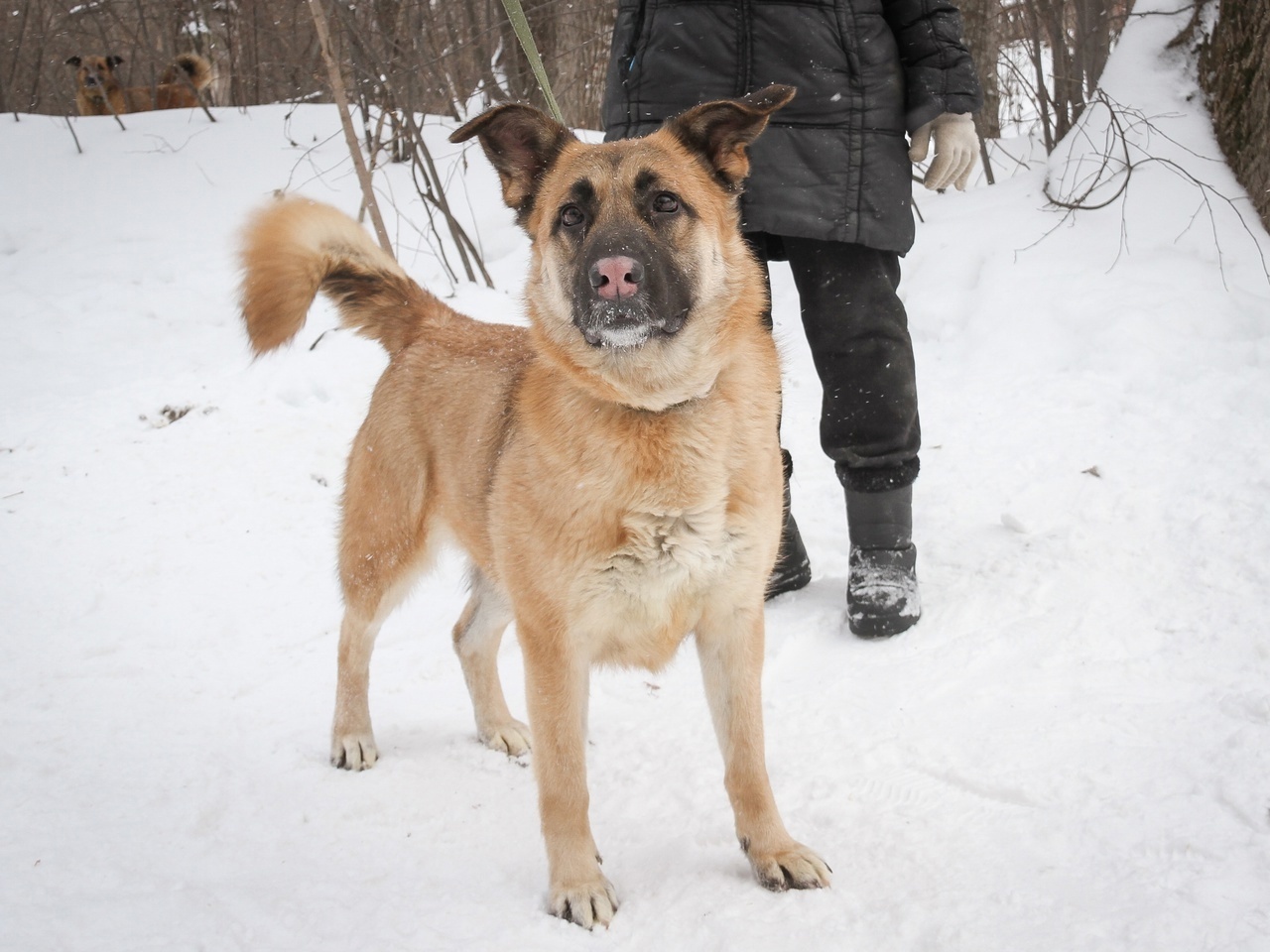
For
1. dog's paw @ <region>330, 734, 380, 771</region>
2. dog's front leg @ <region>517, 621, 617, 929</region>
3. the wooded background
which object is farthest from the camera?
the wooded background

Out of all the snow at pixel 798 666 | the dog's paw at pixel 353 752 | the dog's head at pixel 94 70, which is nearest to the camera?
the snow at pixel 798 666

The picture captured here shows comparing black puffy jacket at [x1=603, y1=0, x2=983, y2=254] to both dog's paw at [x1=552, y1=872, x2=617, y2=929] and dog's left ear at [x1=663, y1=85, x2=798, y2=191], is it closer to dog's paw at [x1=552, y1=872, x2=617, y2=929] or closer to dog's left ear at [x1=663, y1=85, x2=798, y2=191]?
dog's left ear at [x1=663, y1=85, x2=798, y2=191]

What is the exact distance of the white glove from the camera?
294cm

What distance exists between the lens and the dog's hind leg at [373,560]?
2.79 m

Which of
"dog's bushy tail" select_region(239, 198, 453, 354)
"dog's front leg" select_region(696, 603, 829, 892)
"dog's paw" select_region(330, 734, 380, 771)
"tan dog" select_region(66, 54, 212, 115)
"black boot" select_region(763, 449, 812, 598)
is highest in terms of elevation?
"tan dog" select_region(66, 54, 212, 115)

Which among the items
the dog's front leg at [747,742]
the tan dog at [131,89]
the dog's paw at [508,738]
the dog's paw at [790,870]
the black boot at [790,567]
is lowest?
the dog's paw at [508,738]

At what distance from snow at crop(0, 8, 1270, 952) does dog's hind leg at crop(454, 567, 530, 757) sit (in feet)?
0.37

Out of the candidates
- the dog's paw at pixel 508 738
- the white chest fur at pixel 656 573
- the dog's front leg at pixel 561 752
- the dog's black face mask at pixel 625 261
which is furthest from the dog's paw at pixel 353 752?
the dog's black face mask at pixel 625 261

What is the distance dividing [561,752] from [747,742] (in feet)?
1.45

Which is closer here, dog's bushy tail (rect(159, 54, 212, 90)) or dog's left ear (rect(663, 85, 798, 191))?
dog's left ear (rect(663, 85, 798, 191))

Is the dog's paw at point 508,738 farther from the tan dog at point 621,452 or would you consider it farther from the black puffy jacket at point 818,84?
the black puffy jacket at point 818,84

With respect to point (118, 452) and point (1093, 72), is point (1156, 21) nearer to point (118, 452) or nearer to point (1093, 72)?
point (1093, 72)

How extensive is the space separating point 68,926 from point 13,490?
10.9ft

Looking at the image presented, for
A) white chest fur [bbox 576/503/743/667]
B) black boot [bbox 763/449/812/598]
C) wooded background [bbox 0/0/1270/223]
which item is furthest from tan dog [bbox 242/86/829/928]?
wooded background [bbox 0/0/1270/223]
